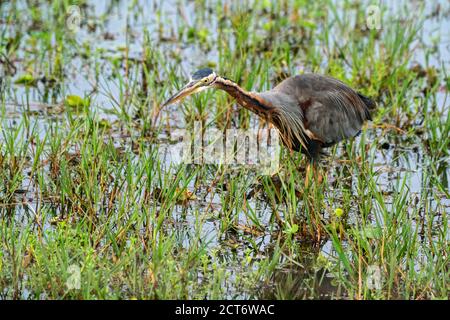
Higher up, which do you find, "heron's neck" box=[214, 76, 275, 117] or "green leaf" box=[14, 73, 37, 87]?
"green leaf" box=[14, 73, 37, 87]

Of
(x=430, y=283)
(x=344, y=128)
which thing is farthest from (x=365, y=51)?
(x=430, y=283)

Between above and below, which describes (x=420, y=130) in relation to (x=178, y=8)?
below

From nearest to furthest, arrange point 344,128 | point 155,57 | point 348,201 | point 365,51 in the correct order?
point 348,201, point 344,128, point 365,51, point 155,57

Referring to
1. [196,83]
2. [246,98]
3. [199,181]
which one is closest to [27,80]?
[199,181]

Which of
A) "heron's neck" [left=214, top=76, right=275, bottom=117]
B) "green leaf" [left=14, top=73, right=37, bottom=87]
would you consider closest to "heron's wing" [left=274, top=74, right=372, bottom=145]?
"heron's neck" [left=214, top=76, right=275, bottom=117]

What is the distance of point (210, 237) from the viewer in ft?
19.5

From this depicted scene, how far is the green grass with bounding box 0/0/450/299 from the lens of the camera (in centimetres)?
510

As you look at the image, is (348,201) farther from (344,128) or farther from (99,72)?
(99,72)

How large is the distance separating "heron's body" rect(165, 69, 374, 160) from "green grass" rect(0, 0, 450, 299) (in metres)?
0.15

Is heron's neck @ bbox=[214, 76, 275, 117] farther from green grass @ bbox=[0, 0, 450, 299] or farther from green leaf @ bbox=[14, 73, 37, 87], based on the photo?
green leaf @ bbox=[14, 73, 37, 87]

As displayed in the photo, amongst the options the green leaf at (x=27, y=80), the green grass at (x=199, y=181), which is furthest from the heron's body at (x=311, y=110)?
the green leaf at (x=27, y=80)

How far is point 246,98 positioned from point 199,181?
2.28 ft

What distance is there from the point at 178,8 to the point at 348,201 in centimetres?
451
